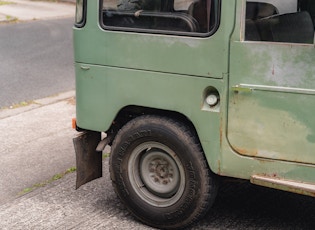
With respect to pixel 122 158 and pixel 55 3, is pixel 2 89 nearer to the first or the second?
pixel 122 158

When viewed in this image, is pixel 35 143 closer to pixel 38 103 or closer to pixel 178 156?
pixel 38 103

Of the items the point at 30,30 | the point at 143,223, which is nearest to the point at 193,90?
the point at 143,223

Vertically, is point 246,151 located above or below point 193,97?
below

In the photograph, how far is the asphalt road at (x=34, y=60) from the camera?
8680 millimetres

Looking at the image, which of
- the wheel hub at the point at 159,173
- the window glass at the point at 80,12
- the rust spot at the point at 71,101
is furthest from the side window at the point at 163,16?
the rust spot at the point at 71,101

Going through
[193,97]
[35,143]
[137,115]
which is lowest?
[35,143]

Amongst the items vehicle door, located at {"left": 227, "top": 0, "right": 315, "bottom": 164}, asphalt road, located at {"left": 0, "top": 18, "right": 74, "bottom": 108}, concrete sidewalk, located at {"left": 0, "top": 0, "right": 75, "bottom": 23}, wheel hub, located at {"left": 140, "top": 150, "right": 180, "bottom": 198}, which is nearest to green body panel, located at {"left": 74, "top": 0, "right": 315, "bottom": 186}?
vehicle door, located at {"left": 227, "top": 0, "right": 315, "bottom": 164}

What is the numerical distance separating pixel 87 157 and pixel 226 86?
1.41m

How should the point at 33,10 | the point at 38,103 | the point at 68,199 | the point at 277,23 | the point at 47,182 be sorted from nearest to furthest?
1. the point at 277,23
2. the point at 68,199
3. the point at 47,182
4. the point at 38,103
5. the point at 33,10

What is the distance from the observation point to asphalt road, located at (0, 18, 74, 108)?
8680 mm

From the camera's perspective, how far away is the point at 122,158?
4.51 metres

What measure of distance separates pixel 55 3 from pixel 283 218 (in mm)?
14968

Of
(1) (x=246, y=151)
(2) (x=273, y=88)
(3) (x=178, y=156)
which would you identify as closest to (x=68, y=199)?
(3) (x=178, y=156)

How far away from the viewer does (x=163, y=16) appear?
13.9ft
